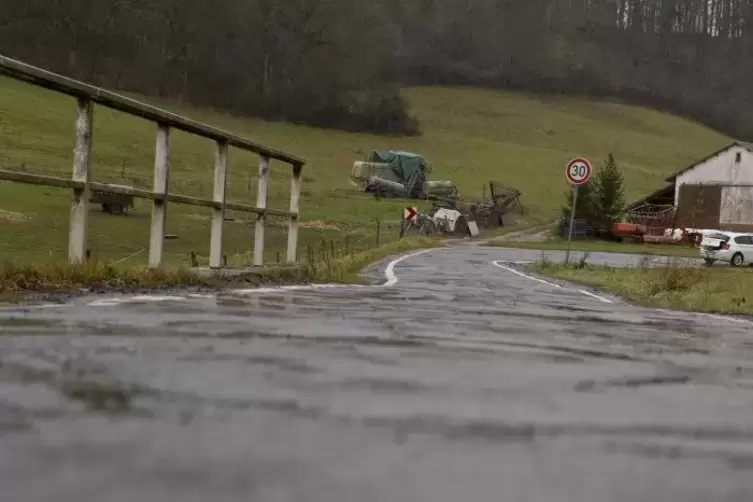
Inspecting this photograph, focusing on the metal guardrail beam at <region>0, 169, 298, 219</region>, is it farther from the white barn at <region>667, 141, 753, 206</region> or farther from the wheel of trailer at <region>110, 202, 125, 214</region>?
the white barn at <region>667, 141, 753, 206</region>

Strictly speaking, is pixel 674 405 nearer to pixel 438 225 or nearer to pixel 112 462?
pixel 112 462

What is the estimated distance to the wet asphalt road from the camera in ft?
8.84

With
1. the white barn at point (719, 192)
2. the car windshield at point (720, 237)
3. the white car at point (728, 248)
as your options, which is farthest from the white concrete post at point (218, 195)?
the white barn at point (719, 192)

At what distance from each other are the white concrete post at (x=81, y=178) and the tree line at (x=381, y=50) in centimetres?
7760

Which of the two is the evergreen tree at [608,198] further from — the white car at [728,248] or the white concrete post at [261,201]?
the white concrete post at [261,201]

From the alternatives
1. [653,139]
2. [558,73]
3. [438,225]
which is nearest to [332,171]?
[438,225]

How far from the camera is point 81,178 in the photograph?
7.77m

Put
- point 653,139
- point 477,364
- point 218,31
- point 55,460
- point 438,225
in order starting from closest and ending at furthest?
1. point 55,460
2. point 477,364
3. point 438,225
4. point 218,31
5. point 653,139

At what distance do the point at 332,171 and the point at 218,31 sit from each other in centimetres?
2634

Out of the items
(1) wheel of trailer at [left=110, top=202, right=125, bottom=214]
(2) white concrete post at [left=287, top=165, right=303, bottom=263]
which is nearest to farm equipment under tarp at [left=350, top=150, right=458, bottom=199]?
(1) wheel of trailer at [left=110, top=202, right=125, bottom=214]

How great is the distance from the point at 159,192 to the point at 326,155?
76573mm

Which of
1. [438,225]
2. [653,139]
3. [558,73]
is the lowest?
[438,225]

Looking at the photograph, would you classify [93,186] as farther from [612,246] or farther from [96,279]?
[612,246]

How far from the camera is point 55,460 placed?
2684 mm
